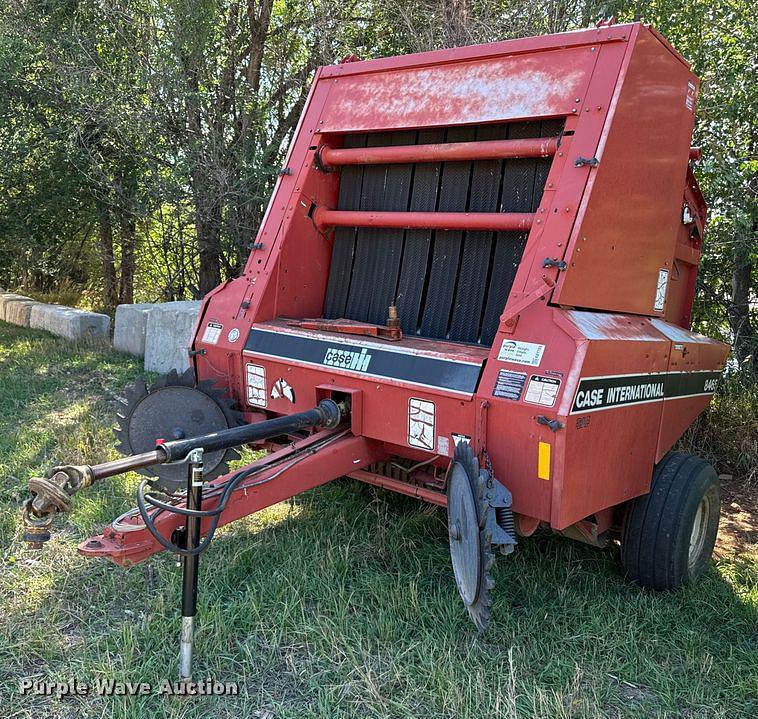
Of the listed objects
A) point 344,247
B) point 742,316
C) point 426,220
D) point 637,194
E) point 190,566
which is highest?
point 637,194

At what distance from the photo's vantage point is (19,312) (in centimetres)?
995

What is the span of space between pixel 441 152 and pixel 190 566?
224 cm

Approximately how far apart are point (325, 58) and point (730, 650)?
6.68 meters

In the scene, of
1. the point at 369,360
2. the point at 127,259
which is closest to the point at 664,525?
the point at 369,360

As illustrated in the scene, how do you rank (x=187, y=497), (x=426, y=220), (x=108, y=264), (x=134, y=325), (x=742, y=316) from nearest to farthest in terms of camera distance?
(x=187, y=497) < (x=426, y=220) < (x=742, y=316) < (x=134, y=325) < (x=108, y=264)

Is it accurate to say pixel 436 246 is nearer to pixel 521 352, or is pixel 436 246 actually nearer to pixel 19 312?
pixel 521 352

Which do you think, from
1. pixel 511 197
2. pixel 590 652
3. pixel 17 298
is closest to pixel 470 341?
pixel 511 197

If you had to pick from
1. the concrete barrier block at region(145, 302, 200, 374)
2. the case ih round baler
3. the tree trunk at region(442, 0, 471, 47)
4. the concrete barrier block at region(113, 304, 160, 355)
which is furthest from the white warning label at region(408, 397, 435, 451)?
the concrete barrier block at region(113, 304, 160, 355)

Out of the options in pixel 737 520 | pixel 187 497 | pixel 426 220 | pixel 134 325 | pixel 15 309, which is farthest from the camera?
pixel 15 309

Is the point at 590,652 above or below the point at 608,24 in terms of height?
below

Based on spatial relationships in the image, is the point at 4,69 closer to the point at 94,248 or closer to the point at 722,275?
the point at 94,248

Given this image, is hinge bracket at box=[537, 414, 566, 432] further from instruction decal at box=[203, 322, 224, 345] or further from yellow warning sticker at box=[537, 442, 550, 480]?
instruction decal at box=[203, 322, 224, 345]

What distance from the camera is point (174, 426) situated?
11.7ft

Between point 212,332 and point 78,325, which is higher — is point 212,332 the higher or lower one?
the higher one
